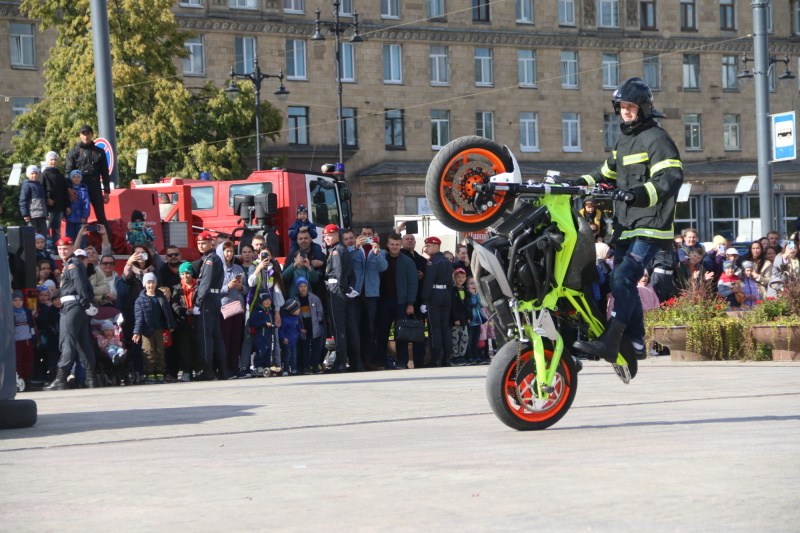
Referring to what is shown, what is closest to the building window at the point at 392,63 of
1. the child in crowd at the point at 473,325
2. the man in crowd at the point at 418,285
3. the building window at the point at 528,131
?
the building window at the point at 528,131

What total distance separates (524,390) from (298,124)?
160 ft

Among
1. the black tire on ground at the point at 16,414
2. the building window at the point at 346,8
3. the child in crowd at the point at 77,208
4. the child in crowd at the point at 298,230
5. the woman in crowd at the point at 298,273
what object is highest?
the building window at the point at 346,8

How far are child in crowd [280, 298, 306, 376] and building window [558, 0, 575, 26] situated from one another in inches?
1825

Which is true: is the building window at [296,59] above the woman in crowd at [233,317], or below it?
above

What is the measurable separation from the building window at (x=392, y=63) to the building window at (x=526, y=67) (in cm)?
607

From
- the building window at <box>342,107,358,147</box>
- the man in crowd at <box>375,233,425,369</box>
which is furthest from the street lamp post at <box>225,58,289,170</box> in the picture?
the man in crowd at <box>375,233,425,369</box>

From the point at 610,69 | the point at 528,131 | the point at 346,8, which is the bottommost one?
the point at 528,131

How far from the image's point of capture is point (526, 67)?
60500 millimetres

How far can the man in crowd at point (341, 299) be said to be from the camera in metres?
17.5

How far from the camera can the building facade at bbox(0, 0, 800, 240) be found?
5469 centimetres

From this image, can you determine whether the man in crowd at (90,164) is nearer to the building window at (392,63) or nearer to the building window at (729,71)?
the building window at (392,63)

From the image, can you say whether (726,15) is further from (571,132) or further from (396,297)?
(396,297)

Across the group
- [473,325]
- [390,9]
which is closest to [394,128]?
[390,9]

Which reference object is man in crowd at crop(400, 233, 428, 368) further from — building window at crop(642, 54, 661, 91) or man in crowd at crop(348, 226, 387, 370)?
building window at crop(642, 54, 661, 91)
